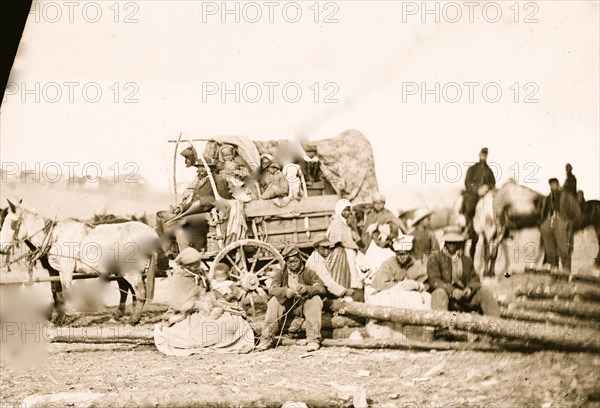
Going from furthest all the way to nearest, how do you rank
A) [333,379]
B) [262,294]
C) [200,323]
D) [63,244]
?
[63,244] → [262,294] → [200,323] → [333,379]

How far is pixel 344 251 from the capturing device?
22.8 ft

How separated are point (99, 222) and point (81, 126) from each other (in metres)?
0.71

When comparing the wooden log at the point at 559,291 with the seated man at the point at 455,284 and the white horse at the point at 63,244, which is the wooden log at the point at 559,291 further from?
the white horse at the point at 63,244

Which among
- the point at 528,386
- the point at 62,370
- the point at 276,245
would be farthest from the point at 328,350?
the point at 62,370

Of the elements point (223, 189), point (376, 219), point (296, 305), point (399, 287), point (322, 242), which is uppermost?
point (223, 189)

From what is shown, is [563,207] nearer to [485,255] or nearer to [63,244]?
[485,255]

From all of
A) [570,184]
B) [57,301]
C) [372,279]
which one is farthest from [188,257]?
[570,184]

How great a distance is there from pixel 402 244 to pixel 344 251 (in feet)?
1.36

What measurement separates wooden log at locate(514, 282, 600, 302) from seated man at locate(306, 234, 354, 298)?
1.25 meters

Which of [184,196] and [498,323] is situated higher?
[184,196]

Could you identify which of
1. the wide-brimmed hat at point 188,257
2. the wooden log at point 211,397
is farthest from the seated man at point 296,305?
the wide-brimmed hat at point 188,257

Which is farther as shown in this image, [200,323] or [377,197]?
[377,197]

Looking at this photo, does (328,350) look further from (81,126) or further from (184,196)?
(81,126)

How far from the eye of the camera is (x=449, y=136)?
278 inches
